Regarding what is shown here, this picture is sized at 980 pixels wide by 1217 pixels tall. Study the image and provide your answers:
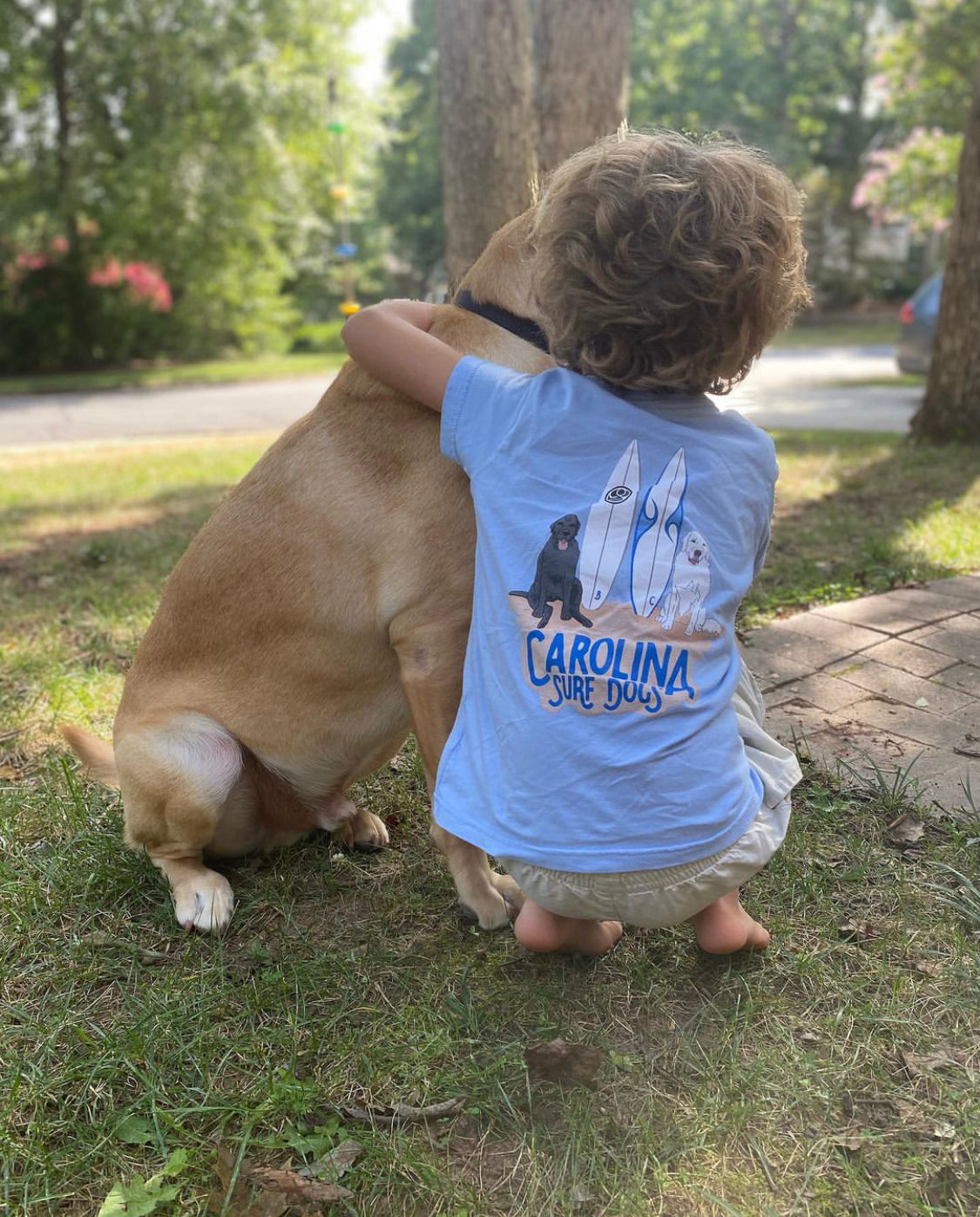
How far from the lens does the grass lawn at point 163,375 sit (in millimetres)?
20531

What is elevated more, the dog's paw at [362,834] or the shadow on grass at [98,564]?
the dog's paw at [362,834]

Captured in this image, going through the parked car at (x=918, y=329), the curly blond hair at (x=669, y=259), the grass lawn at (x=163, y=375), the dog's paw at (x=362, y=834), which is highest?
the curly blond hair at (x=669, y=259)

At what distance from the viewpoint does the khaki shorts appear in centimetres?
176

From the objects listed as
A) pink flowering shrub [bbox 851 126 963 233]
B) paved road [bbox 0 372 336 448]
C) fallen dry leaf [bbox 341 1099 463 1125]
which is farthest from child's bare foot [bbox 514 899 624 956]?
pink flowering shrub [bbox 851 126 963 233]

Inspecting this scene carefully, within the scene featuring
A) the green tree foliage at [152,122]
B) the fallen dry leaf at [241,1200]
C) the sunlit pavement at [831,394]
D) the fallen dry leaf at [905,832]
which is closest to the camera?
the fallen dry leaf at [241,1200]

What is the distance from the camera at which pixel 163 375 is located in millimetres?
21906

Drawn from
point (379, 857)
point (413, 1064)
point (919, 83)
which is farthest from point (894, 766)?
point (919, 83)

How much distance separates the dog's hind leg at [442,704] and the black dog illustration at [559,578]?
0.37 meters

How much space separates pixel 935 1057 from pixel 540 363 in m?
1.52

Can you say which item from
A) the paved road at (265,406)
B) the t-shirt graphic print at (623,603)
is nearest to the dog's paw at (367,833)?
the t-shirt graphic print at (623,603)

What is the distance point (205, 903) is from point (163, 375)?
2136 centimetres

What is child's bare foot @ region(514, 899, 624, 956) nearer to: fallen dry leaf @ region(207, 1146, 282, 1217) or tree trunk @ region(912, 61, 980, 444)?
fallen dry leaf @ region(207, 1146, 282, 1217)

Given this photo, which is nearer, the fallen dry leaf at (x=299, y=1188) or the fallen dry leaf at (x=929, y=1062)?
the fallen dry leaf at (x=299, y=1188)

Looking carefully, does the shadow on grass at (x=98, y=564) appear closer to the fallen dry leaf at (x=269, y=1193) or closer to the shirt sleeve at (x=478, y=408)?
the shirt sleeve at (x=478, y=408)
